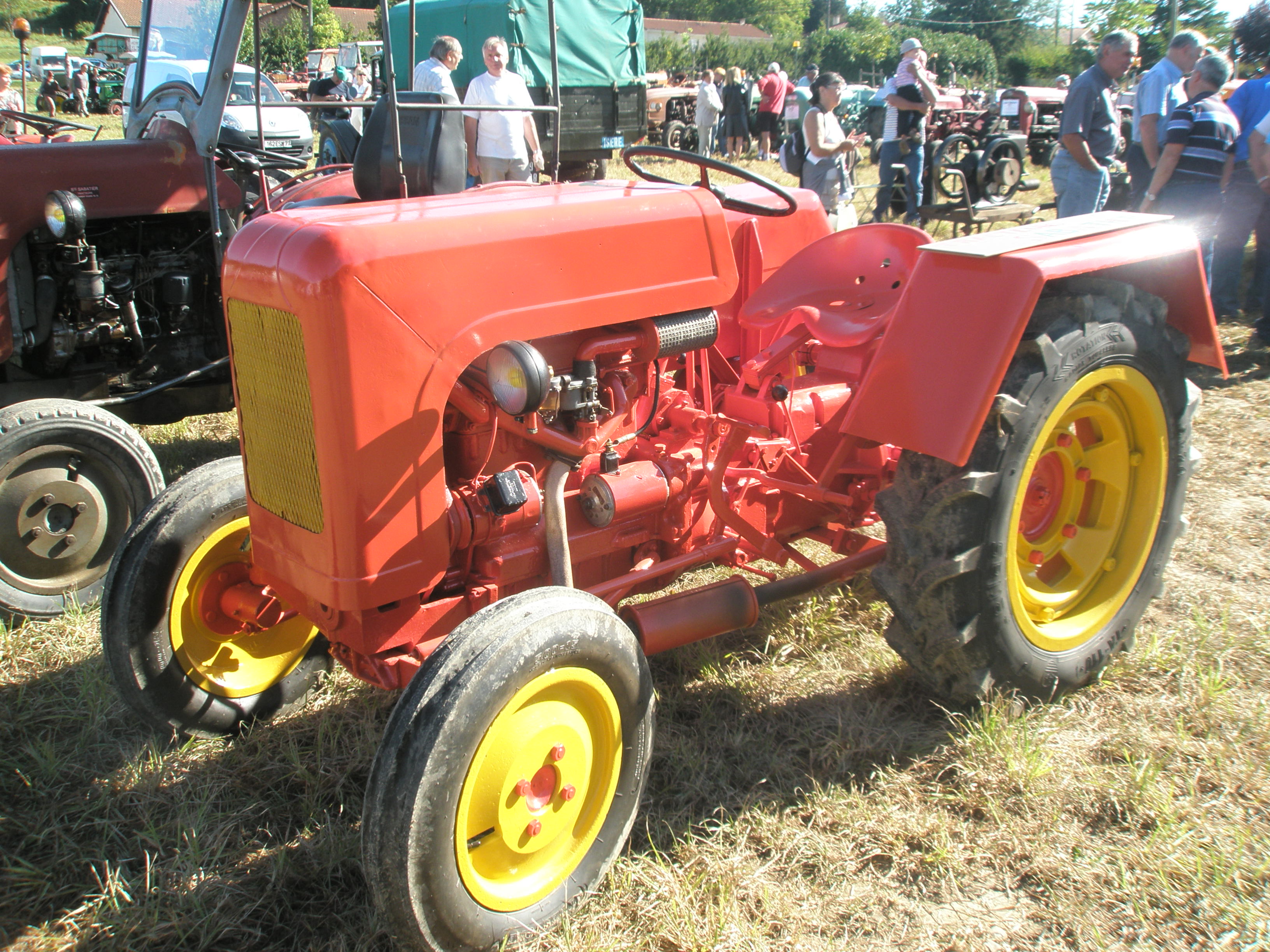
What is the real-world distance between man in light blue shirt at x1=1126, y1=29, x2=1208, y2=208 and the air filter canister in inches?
191

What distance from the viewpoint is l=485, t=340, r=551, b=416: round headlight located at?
1.85m

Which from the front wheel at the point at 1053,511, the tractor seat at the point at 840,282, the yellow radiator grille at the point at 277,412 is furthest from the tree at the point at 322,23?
the front wheel at the point at 1053,511

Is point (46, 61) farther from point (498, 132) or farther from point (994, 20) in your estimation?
point (994, 20)

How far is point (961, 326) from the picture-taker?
2.25m

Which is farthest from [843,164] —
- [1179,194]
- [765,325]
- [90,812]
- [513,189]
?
[90,812]

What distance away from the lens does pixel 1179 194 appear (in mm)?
5629

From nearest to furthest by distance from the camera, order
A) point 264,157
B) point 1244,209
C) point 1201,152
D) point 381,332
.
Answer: point 381,332 < point 264,157 < point 1201,152 < point 1244,209

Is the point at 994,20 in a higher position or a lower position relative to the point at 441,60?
higher

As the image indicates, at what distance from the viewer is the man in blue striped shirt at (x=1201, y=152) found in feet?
17.9

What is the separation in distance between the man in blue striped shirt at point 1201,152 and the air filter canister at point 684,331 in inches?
172

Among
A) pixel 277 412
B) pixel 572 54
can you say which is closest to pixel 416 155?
pixel 277 412

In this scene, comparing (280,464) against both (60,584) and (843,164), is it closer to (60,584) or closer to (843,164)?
(60,584)

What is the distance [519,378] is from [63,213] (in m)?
2.46

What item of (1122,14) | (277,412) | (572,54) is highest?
(1122,14)
